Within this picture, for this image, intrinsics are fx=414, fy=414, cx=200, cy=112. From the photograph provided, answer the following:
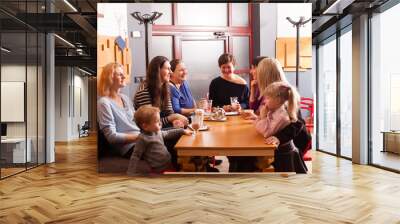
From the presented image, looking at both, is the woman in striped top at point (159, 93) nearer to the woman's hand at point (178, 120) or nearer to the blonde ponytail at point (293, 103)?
the woman's hand at point (178, 120)

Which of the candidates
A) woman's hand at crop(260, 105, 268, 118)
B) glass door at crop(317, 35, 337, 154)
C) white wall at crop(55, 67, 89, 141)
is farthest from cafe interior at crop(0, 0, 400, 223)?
white wall at crop(55, 67, 89, 141)

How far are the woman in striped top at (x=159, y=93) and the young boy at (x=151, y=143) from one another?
70mm

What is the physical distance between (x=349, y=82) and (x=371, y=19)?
4.63ft

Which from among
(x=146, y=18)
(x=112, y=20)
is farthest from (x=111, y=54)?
(x=146, y=18)

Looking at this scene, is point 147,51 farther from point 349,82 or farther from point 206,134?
point 349,82

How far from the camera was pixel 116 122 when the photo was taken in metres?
5.32

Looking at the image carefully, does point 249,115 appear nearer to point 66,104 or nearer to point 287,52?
point 287,52

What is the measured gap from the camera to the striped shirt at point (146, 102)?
506 centimetres

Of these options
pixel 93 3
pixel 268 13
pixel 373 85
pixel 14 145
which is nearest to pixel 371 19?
pixel 373 85

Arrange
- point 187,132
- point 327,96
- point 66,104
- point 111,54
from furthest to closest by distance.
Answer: point 66,104
point 327,96
point 111,54
point 187,132

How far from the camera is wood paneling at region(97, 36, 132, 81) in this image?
5.21 meters

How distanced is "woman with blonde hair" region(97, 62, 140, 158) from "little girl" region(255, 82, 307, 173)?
1577 mm

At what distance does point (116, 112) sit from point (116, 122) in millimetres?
139

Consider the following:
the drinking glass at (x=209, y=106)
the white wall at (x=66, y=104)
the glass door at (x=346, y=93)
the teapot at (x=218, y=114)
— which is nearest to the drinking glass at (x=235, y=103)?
the teapot at (x=218, y=114)
